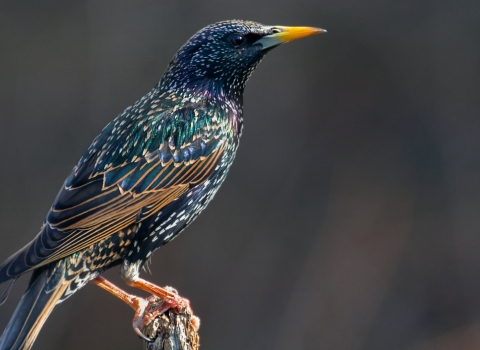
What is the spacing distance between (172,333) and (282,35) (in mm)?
1432

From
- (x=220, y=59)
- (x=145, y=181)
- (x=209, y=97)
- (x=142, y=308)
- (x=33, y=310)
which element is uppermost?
(x=220, y=59)

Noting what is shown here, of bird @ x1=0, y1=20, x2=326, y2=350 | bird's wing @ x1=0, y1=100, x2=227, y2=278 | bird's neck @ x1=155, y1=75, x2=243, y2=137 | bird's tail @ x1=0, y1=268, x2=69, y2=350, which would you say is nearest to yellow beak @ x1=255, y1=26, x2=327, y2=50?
bird @ x1=0, y1=20, x2=326, y2=350

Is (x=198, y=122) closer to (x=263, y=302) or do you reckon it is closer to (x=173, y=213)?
(x=173, y=213)

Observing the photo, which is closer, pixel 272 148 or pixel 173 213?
pixel 173 213

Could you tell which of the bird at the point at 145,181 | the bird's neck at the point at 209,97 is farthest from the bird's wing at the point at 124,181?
the bird's neck at the point at 209,97

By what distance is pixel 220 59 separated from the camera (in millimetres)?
4141

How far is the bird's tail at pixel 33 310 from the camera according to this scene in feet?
11.3

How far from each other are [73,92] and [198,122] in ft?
9.59

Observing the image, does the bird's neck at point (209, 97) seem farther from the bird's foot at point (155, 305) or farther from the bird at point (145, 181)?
the bird's foot at point (155, 305)

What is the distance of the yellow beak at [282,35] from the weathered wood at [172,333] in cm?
130

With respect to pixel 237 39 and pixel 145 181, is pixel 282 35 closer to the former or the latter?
pixel 237 39

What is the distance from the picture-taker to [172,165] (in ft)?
12.7

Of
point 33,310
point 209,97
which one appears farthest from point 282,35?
point 33,310

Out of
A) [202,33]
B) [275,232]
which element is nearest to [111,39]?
[275,232]
